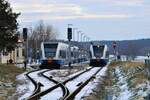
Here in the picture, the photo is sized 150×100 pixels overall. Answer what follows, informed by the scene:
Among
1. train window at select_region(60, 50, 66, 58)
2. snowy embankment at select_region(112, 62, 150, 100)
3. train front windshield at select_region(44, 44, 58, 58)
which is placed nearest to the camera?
snowy embankment at select_region(112, 62, 150, 100)

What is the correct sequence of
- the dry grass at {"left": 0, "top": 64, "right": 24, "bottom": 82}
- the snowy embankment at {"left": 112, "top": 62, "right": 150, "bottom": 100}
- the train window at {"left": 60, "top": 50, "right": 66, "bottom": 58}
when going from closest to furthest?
the snowy embankment at {"left": 112, "top": 62, "right": 150, "bottom": 100} → the dry grass at {"left": 0, "top": 64, "right": 24, "bottom": 82} → the train window at {"left": 60, "top": 50, "right": 66, "bottom": 58}

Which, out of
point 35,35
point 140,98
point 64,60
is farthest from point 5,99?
point 35,35

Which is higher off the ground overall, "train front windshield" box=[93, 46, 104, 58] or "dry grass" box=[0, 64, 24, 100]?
"train front windshield" box=[93, 46, 104, 58]

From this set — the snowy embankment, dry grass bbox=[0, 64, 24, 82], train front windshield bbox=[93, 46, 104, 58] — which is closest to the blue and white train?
dry grass bbox=[0, 64, 24, 82]

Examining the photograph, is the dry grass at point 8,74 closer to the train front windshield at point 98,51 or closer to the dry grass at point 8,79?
the dry grass at point 8,79

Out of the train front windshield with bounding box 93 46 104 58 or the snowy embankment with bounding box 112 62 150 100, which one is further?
the train front windshield with bounding box 93 46 104 58

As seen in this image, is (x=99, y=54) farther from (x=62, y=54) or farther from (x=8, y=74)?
(x=8, y=74)

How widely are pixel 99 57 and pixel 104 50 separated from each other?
4.16 feet

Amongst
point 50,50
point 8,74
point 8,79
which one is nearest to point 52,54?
point 50,50

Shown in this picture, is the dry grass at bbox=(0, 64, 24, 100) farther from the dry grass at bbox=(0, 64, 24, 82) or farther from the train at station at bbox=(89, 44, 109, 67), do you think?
the train at station at bbox=(89, 44, 109, 67)

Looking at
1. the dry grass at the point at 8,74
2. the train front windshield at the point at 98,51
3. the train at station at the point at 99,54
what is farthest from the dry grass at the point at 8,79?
the train at station at the point at 99,54

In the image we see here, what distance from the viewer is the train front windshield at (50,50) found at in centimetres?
6869

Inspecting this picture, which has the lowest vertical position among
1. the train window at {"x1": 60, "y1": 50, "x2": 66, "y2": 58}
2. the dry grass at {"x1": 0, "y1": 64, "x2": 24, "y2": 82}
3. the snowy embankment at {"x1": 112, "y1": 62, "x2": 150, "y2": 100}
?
the dry grass at {"x1": 0, "y1": 64, "x2": 24, "y2": 82}

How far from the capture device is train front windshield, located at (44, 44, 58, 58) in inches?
2704
